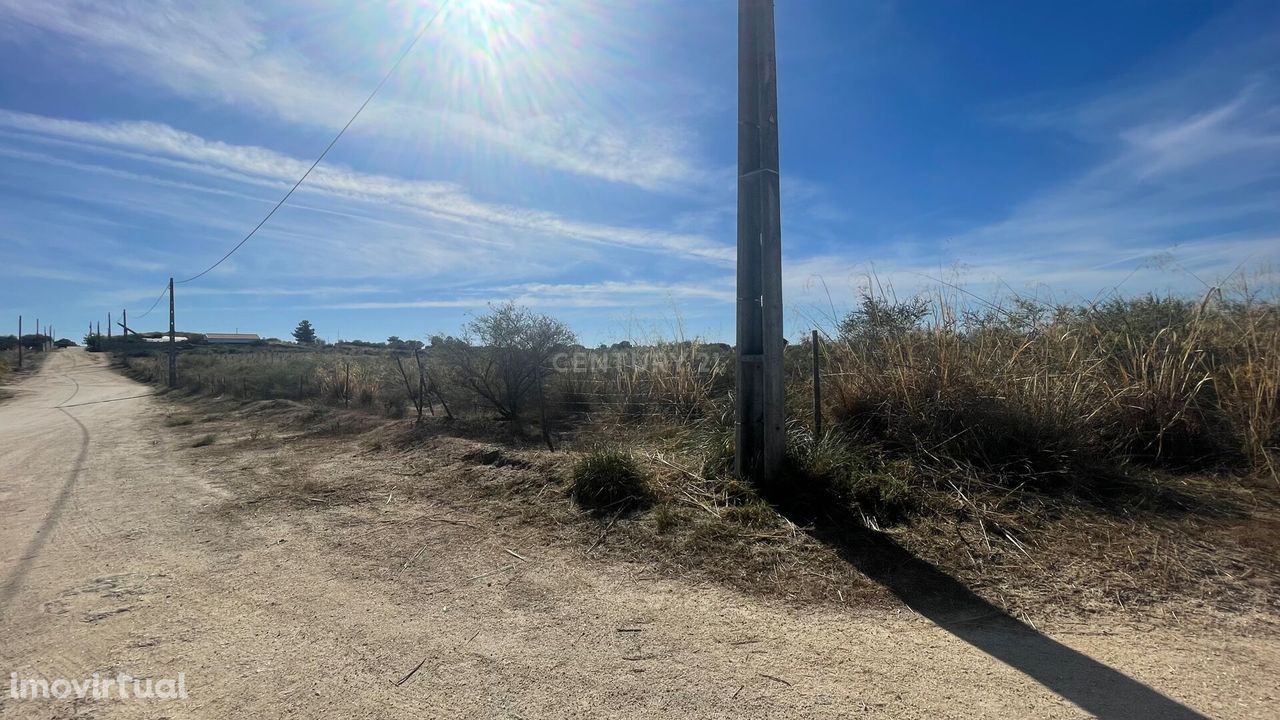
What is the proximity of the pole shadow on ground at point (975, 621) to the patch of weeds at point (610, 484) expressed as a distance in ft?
4.07

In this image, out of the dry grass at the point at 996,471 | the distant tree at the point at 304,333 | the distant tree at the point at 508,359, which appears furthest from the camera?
the distant tree at the point at 304,333

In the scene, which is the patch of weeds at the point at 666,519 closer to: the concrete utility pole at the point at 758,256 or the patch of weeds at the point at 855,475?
the concrete utility pole at the point at 758,256

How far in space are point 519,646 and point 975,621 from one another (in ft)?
8.23

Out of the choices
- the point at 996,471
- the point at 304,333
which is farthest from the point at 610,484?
the point at 304,333

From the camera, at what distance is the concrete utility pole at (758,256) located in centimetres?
538

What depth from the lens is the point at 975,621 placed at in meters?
3.32

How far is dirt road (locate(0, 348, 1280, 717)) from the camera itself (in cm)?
266

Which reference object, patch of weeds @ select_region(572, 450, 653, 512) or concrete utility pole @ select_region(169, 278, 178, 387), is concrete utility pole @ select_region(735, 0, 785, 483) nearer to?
patch of weeds @ select_region(572, 450, 653, 512)

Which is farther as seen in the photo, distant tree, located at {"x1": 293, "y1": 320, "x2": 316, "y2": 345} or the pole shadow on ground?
distant tree, located at {"x1": 293, "y1": 320, "x2": 316, "y2": 345}

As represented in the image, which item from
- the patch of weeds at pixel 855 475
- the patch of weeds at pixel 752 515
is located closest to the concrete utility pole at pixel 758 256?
the patch of weeds at pixel 855 475

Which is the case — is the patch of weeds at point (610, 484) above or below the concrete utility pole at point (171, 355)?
below

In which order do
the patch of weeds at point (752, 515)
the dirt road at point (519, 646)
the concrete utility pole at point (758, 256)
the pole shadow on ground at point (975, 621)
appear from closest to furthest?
the pole shadow on ground at point (975, 621) < the dirt road at point (519, 646) < the patch of weeds at point (752, 515) < the concrete utility pole at point (758, 256)

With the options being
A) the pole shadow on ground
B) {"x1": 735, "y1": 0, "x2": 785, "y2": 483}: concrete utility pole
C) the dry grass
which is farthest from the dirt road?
{"x1": 735, "y1": 0, "x2": 785, "y2": 483}: concrete utility pole

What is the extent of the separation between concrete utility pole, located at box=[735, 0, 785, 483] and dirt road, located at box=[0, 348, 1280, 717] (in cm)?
184
